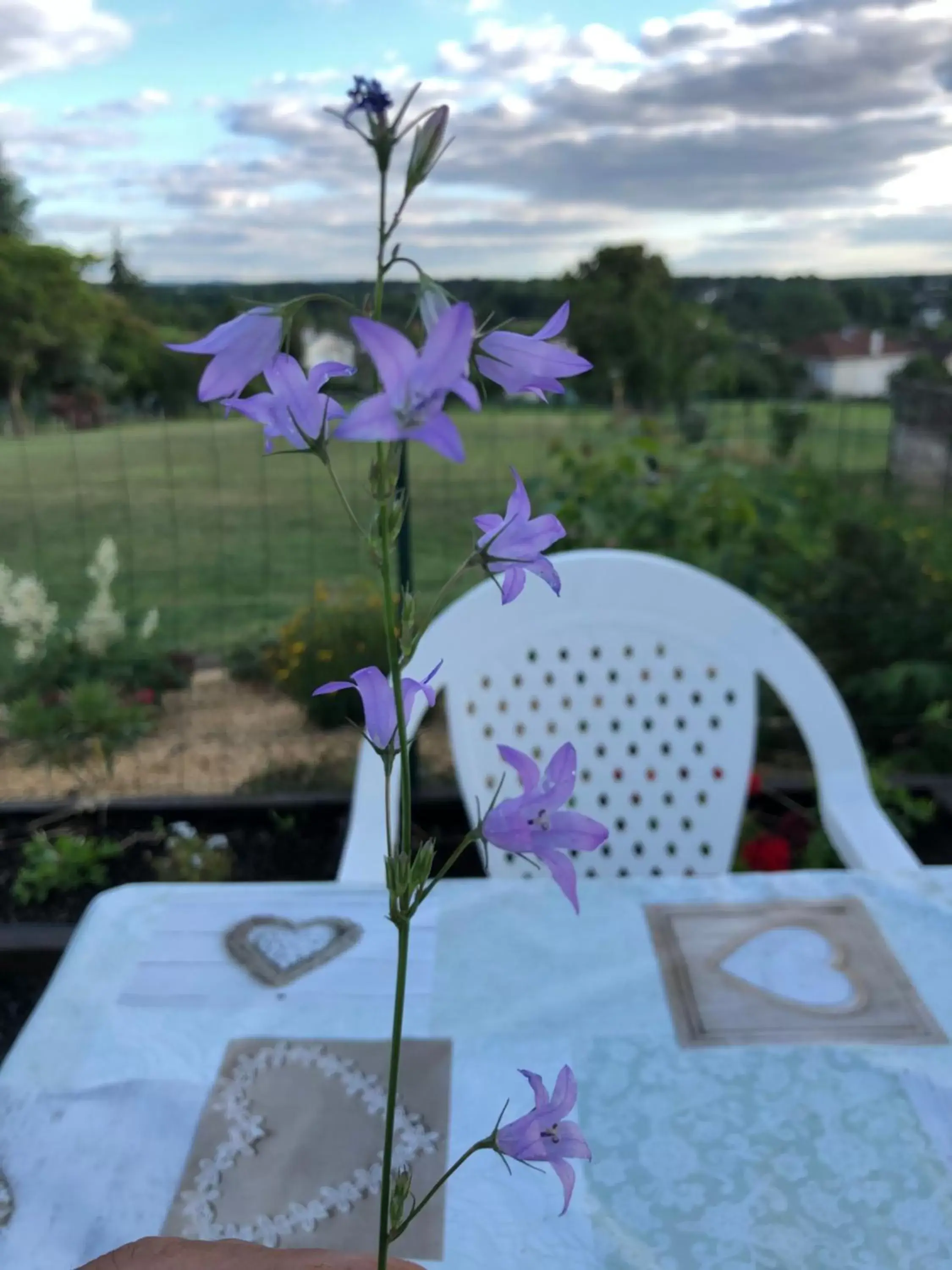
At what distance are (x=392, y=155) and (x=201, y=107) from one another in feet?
7.87

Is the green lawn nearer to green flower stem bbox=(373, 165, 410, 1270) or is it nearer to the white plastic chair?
the white plastic chair

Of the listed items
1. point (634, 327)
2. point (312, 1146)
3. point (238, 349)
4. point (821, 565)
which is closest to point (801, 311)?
point (634, 327)

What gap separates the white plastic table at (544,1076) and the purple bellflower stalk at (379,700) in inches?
18.8

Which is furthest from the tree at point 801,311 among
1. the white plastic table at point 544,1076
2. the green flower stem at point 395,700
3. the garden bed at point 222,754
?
the green flower stem at point 395,700

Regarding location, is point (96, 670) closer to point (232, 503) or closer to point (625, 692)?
point (232, 503)

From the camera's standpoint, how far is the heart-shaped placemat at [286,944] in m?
1.11

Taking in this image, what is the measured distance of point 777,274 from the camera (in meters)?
2.95

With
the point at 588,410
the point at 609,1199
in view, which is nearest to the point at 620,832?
the point at 609,1199

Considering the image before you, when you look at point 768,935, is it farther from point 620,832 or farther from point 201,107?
point 201,107

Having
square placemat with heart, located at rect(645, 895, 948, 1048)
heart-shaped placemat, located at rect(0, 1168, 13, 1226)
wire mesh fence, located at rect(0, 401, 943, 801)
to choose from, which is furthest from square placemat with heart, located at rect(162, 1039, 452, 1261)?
wire mesh fence, located at rect(0, 401, 943, 801)

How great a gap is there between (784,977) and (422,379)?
0.88m

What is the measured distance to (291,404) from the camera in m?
0.51

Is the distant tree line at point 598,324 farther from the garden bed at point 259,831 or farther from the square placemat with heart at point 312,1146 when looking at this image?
the square placemat with heart at point 312,1146

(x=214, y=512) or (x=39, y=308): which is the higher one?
(x=39, y=308)
